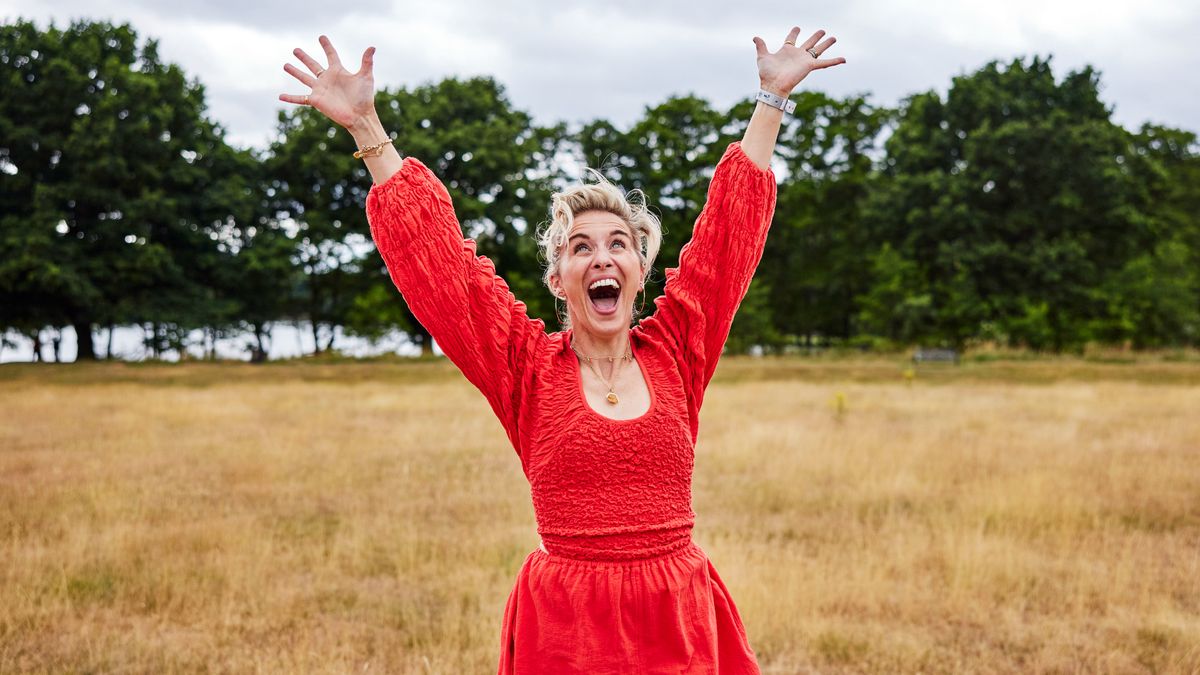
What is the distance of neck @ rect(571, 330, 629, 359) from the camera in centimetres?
257

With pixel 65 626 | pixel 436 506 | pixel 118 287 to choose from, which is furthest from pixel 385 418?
pixel 118 287

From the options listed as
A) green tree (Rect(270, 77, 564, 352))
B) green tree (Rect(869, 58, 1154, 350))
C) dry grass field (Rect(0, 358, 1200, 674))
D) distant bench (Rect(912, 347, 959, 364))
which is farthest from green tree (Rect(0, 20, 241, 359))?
green tree (Rect(869, 58, 1154, 350))

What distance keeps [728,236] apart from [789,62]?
1.79 ft

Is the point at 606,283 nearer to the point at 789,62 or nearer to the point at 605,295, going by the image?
the point at 605,295

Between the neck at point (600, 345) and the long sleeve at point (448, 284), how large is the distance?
0.14m

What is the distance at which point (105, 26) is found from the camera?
32688 millimetres

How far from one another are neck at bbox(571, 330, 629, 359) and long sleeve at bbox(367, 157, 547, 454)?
0.14m

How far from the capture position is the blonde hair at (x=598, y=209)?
2.61 metres

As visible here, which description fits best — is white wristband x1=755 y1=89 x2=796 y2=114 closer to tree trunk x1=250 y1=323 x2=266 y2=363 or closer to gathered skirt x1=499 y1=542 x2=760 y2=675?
gathered skirt x1=499 y1=542 x2=760 y2=675

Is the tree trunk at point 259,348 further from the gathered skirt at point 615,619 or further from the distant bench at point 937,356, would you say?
the gathered skirt at point 615,619

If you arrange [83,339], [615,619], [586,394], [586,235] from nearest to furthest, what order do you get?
1. [615,619]
2. [586,394]
3. [586,235]
4. [83,339]

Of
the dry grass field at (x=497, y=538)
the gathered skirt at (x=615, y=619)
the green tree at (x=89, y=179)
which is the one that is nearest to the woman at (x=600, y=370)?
the gathered skirt at (x=615, y=619)

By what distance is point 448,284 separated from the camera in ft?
7.72

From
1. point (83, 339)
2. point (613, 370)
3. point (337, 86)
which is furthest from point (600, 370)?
point (83, 339)
